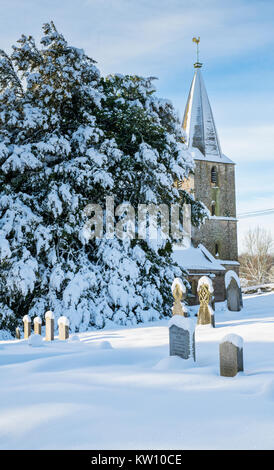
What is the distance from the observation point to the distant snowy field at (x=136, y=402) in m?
3.27

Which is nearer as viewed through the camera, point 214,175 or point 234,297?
point 234,297

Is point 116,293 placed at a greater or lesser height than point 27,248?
lesser

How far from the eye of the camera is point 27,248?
48.8 feet

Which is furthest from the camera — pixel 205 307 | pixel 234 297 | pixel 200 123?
pixel 200 123

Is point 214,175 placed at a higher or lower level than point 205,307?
higher

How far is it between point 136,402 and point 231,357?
156 cm

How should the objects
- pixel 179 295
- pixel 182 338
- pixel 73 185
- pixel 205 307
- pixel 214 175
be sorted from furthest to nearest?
pixel 214 175, pixel 73 185, pixel 179 295, pixel 205 307, pixel 182 338

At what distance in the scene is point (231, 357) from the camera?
5.33m

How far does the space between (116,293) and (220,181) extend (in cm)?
3056

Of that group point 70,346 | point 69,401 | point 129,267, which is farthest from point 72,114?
point 69,401

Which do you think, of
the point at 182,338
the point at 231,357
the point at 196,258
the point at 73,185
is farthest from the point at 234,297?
the point at 196,258

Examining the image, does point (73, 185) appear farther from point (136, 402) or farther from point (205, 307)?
point (136, 402)
